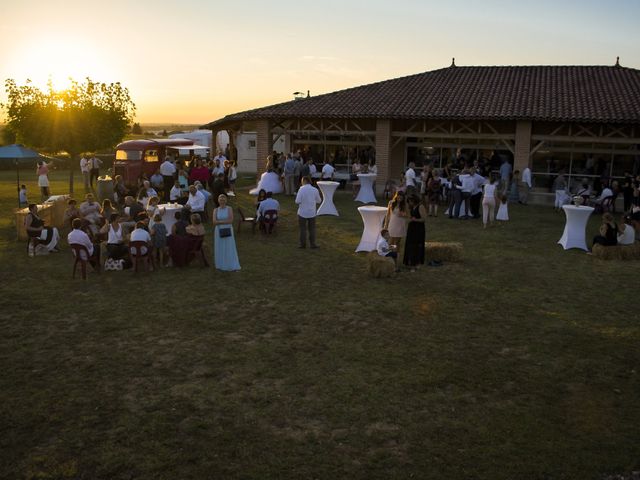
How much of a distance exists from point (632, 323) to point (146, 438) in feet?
22.1

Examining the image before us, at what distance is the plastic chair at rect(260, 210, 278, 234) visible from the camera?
46.6ft

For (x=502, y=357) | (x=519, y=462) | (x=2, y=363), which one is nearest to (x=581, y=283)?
(x=502, y=357)

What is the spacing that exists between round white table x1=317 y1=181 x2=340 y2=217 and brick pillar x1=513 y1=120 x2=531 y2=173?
7.70 m

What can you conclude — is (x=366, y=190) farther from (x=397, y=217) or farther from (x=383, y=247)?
(x=383, y=247)

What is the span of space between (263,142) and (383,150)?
5479 millimetres

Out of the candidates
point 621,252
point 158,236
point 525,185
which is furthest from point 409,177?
point 158,236

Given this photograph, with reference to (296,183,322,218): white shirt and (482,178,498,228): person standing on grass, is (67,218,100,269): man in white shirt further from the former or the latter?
(482,178,498,228): person standing on grass

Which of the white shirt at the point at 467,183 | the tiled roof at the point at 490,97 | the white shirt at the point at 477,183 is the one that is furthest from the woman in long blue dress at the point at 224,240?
the tiled roof at the point at 490,97

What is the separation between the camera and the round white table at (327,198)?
56.2 ft

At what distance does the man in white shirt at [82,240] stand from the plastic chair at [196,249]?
1639 mm

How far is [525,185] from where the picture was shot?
67.7 ft

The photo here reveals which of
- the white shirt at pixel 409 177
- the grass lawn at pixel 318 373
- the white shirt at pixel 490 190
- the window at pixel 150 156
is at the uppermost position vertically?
the window at pixel 150 156

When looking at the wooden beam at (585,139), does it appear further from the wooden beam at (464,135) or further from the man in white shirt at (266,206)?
the man in white shirt at (266,206)

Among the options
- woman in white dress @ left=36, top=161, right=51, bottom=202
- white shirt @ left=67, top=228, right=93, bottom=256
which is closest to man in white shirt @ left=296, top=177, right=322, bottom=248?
white shirt @ left=67, top=228, right=93, bottom=256
